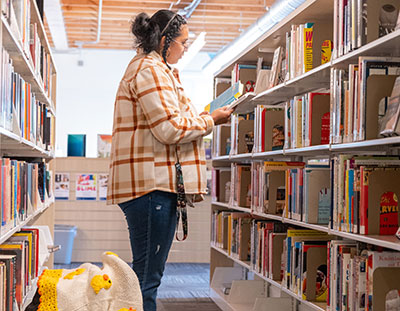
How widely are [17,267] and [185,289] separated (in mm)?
2813

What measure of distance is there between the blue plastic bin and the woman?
4206 mm

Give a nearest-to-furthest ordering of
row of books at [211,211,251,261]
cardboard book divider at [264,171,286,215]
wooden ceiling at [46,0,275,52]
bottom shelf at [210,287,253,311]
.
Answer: cardboard book divider at [264,171,286,215] < bottom shelf at [210,287,253,311] < row of books at [211,211,251,261] < wooden ceiling at [46,0,275,52]

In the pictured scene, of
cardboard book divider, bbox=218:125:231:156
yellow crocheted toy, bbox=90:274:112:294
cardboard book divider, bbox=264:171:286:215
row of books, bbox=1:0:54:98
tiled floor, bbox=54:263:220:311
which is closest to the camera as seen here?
yellow crocheted toy, bbox=90:274:112:294

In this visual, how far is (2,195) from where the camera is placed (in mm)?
2236

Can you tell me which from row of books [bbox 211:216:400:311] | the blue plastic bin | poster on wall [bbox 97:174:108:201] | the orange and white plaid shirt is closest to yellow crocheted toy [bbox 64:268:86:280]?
the orange and white plaid shirt

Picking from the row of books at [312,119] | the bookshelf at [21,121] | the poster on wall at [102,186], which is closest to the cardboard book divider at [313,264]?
the row of books at [312,119]

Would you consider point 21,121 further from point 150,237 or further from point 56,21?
point 56,21

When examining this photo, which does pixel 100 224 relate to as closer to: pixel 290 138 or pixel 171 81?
pixel 290 138

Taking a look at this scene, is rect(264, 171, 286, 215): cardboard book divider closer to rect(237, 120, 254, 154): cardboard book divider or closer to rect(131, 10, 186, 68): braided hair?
rect(237, 120, 254, 154): cardboard book divider

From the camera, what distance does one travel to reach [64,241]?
6406mm

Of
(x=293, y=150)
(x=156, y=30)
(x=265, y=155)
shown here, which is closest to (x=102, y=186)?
(x=265, y=155)

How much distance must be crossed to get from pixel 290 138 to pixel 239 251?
3.86 feet

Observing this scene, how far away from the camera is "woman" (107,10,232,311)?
7.25 feet

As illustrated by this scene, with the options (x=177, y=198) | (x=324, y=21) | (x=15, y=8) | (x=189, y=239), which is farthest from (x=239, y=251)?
(x=189, y=239)
